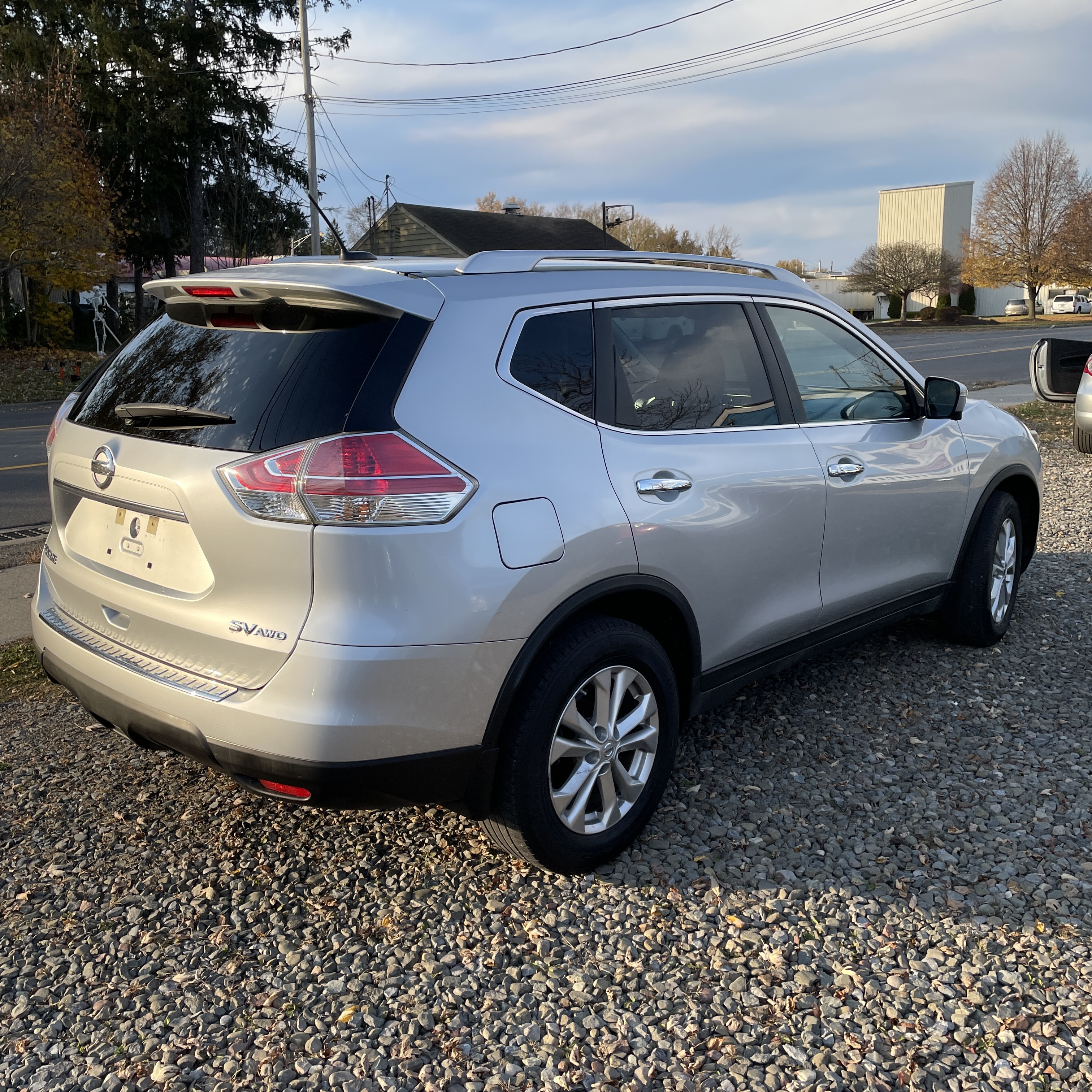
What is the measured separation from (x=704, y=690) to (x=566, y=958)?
1.12 metres

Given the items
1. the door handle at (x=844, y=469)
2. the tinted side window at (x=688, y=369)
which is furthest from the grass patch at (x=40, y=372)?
the door handle at (x=844, y=469)

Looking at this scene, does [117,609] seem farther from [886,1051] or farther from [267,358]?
[886,1051]

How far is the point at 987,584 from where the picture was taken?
4984 millimetres

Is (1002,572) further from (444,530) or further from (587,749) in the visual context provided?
Result: (444,530)

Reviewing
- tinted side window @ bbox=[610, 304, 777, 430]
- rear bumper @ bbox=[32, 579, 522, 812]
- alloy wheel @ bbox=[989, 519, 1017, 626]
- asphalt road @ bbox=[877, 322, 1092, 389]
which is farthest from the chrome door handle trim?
asphalt road @ bbox=[877, 322, 1092, 389]

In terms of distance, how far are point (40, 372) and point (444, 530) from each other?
27.6m

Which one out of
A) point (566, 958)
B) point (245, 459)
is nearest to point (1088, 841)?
point (566, 958)

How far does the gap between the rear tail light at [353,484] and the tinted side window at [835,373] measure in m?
1.92

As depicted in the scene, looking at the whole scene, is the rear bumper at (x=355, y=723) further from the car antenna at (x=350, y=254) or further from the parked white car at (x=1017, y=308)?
the parked white car at (x=1017, y=308)

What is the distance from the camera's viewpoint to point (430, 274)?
9.46ft

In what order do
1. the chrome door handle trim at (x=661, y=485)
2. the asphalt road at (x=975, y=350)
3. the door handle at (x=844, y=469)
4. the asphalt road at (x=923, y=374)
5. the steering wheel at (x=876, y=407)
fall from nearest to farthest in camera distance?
the chrome door handle trim at (x=661, y=485) → the door handle at (x=844, y=469) → the steering wheel at (x=876, y=407) → the asphalt road at (x=923, y=374) → the asphalt road at (x=975, y=350)

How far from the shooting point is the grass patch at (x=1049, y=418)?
43.3 feet

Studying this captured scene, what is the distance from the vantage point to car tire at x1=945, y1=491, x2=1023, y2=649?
4.97 metres

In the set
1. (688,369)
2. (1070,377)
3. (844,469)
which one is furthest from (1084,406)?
(688,369)
